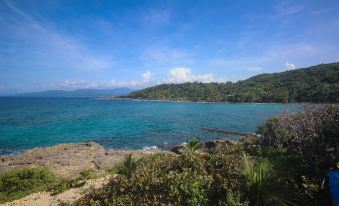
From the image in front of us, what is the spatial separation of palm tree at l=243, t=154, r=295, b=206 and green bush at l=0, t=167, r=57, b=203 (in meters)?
11.9

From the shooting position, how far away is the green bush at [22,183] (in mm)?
14344

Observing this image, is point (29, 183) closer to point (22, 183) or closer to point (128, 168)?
point (22, 183)

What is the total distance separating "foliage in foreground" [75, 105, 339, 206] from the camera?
23.4ft

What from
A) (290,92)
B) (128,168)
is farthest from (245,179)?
(290,92)

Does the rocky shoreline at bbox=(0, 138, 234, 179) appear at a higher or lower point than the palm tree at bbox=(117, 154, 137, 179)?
lower

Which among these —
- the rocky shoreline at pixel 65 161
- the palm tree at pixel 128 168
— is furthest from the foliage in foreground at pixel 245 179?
the rocky shoreline at pixel 65 161

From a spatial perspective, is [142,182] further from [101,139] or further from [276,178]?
[101,139]

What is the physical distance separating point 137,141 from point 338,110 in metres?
31.0

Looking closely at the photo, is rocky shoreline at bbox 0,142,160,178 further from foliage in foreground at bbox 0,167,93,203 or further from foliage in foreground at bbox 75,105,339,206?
foliage in foreground at bbox 75,105,339,206

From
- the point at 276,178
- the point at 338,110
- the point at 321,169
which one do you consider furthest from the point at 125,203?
the point at 338,110

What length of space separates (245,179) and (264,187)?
1.74 ft

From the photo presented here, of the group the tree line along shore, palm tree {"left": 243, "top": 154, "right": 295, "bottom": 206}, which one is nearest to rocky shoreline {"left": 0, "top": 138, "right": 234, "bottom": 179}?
the tree line along shore

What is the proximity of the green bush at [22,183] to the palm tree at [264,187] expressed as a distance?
1193cm

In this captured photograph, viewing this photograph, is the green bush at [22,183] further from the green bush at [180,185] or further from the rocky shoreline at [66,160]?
the green bush at [180,185]
